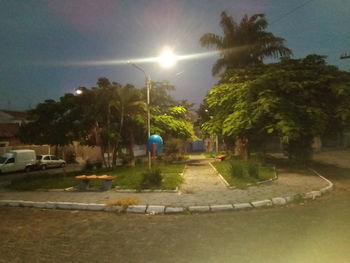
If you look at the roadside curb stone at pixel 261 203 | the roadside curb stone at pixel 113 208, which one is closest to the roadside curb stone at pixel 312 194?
the roadside curb stone at pixel 261 203

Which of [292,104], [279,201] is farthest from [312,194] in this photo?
[292,104]

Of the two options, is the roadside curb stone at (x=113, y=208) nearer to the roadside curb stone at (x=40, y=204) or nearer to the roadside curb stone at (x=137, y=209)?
the roadside curb stone at (x=137, y=209)

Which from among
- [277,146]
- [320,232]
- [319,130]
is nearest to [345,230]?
[320,232]

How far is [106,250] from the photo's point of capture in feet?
21.1

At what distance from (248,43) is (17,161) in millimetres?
19830

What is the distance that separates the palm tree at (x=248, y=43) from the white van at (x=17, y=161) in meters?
17.5

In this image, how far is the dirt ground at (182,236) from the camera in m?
6.00

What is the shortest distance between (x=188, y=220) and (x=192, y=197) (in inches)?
100

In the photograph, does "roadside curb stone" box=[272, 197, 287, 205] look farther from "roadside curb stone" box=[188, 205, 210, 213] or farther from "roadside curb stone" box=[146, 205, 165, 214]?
"roadside curb stone" box=[146, 205, 165, 214]

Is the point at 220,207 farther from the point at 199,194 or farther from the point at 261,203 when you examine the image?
the point at 199,194

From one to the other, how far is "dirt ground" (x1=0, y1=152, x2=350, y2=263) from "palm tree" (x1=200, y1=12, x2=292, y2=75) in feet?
59.4

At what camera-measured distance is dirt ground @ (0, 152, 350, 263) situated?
19.7 feet

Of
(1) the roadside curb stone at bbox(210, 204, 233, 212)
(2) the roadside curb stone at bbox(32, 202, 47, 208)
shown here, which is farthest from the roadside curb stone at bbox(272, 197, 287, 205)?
(2) the roadside curb stone at bbox(32, 202, 47, 208)

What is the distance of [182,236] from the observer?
7.30 m
